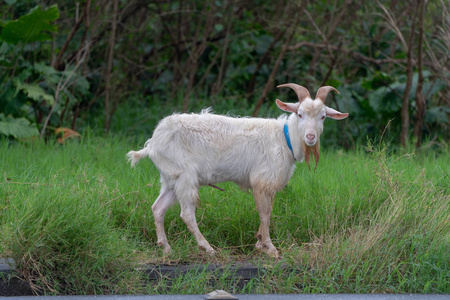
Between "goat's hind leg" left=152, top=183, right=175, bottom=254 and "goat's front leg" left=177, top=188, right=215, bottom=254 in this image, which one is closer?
"goat's front leg" left=177, top=188, right=215, bottom=254

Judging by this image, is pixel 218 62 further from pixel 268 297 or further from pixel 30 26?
pixel 268 297

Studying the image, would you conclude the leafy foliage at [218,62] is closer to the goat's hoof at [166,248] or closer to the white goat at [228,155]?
the white goat at [228,155]

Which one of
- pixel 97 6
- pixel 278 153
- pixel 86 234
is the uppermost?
pixel 97 6

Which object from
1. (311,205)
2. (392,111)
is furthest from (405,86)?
(311,205)

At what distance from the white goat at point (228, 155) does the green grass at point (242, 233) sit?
1.35ft

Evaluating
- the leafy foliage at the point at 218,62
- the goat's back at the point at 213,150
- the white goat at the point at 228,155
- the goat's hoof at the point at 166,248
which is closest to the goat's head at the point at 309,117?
the white goat at the point at 228,155

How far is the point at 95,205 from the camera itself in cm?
521

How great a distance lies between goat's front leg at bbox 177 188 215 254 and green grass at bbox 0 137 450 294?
109mm

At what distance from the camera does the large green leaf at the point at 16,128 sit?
872 cm

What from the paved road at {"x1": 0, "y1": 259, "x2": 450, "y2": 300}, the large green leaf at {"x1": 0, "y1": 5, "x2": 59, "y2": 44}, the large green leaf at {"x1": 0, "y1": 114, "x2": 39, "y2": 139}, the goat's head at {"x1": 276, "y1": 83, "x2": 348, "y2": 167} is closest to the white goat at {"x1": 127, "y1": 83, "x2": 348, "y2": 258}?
the goat's head at {"x1": 276, "y1": 83, "x2": 348, "y2": 167}

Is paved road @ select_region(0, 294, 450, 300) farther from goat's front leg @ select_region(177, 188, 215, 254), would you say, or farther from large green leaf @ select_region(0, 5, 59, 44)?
large green leaf @ select_region(0, 5, 59, 44)

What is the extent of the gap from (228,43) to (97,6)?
119 inches

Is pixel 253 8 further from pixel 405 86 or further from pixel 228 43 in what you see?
pixel 405 86

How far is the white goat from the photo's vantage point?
5332 millimetres
